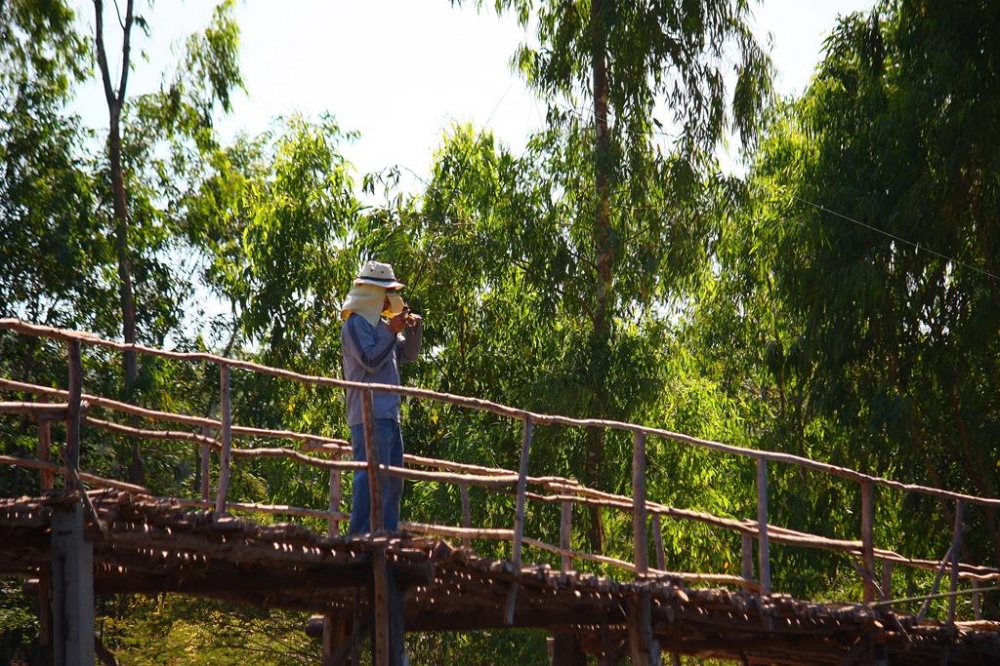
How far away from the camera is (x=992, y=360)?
17.8m

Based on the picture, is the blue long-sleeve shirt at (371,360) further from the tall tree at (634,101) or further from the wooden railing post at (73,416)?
the tall tree at (634,101)

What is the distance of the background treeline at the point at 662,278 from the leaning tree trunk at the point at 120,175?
56 centimetres

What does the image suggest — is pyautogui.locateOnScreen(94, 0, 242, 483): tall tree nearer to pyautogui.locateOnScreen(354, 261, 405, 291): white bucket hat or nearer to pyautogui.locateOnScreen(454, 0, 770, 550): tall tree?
pyautogui.locateOnScreen(454, 0, 770, 550): tall tree

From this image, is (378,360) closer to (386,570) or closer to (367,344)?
(367,344)

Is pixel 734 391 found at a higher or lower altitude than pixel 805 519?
higher

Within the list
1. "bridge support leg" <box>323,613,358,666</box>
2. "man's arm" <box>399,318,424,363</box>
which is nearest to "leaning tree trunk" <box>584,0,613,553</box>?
"bridge support leg" <box>323,613,358,666</box>

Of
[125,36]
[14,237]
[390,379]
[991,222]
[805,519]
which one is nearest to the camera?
[390,379]

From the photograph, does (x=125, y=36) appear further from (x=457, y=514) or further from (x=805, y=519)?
(x=805, y=519)

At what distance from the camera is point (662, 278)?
18156 millimetres

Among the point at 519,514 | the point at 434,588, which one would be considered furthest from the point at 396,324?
the point at 434,588

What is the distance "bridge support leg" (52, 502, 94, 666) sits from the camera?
6.70 metres

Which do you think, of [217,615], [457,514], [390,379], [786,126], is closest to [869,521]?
[390,379]

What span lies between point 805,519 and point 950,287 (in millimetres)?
3434

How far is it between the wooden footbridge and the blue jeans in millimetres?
151
